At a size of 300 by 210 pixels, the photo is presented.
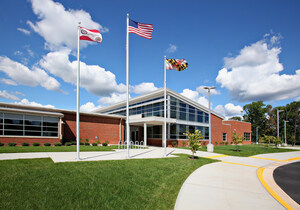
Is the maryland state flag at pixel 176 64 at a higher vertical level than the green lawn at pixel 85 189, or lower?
higher

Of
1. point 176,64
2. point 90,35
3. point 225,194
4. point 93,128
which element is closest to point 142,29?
point 90,35

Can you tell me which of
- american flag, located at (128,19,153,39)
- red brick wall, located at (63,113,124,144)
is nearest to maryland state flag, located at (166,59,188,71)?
american flag, located at (128,19,153,39)

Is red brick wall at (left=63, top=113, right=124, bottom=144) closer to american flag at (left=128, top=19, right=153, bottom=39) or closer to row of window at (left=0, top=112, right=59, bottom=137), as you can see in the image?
row of window at (left=0, top=112, right=59, bottom=137)

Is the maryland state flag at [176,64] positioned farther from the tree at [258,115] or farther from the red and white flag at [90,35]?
the tree at [258,115]

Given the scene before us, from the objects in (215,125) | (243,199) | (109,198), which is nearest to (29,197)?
(109,198)

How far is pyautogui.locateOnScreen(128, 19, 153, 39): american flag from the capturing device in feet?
39.0

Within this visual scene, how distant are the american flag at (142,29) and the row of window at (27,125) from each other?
16.0 m

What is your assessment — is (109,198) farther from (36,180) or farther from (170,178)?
(170,178)

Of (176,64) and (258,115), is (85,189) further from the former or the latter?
(258,115)

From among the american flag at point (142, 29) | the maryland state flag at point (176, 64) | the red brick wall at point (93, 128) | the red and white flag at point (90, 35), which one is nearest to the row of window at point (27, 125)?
the red brick wall at point (93, 128)

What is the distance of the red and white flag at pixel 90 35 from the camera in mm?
10695

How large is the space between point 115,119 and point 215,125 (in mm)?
19864

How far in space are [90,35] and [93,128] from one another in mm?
17286

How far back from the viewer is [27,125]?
781 inches
